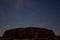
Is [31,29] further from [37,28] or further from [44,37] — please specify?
[44,37]

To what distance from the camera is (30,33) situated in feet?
71.3

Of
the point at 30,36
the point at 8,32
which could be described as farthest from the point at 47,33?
the point at 8,32

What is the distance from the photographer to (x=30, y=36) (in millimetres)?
20922

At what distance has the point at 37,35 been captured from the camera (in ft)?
66.4

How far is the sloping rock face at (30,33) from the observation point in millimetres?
20484

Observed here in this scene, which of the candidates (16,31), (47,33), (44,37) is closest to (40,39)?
(44,37)

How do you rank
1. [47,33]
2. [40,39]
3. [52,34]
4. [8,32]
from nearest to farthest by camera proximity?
[40,39] → [47,33] → [52,34] → [8,32]

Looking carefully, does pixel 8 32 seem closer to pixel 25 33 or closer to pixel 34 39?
pixel 25 33

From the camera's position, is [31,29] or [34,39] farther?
[31,29]

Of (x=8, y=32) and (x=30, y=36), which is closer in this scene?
(x=30, y=36)

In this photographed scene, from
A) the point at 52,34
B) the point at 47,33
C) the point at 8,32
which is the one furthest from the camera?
the point at 8,32

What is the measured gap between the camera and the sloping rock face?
2048 centimetres

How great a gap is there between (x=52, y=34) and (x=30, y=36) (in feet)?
13.4

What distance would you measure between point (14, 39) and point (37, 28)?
497 cm
